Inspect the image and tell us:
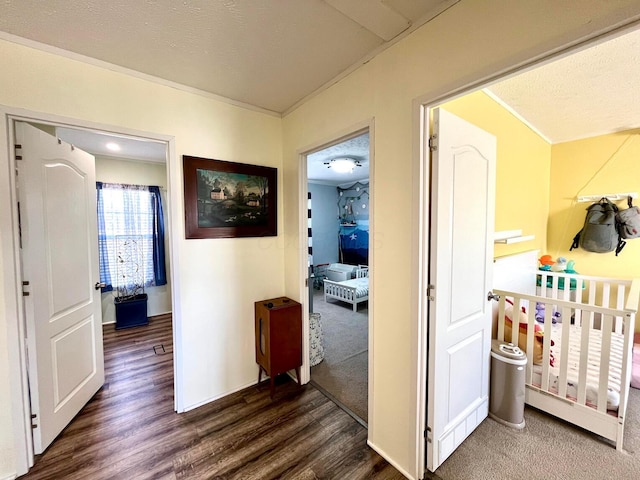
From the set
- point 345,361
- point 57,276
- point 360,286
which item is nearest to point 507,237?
point 345,361

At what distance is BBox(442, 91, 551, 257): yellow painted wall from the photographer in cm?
216

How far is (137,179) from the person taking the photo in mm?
3990

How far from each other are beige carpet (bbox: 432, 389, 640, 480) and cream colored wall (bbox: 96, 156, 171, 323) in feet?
13.6

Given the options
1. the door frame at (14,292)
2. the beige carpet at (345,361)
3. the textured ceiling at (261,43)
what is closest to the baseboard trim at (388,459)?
the beige carpet at (345,361)

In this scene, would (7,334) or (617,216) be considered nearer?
(7,334)

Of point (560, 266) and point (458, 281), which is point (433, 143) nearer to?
point (458, 281)

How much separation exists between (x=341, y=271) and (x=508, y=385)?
3.85 m

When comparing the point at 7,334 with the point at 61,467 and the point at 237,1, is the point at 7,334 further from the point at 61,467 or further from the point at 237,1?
the point at 237,1

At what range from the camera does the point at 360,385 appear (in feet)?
7.95

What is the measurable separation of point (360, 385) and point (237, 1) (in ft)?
9.45

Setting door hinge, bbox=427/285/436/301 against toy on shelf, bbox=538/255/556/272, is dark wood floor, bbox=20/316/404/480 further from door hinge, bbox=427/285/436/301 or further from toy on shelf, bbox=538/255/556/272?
toy on shelf, bbox=538/255/556/272

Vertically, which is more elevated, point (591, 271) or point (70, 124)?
point (70, 124)

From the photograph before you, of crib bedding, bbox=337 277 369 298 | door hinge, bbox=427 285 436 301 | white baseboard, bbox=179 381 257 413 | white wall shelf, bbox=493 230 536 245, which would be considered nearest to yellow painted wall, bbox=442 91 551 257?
white wall shelf, bbox=493 230 536 245

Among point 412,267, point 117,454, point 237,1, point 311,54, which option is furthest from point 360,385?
point 237,1
